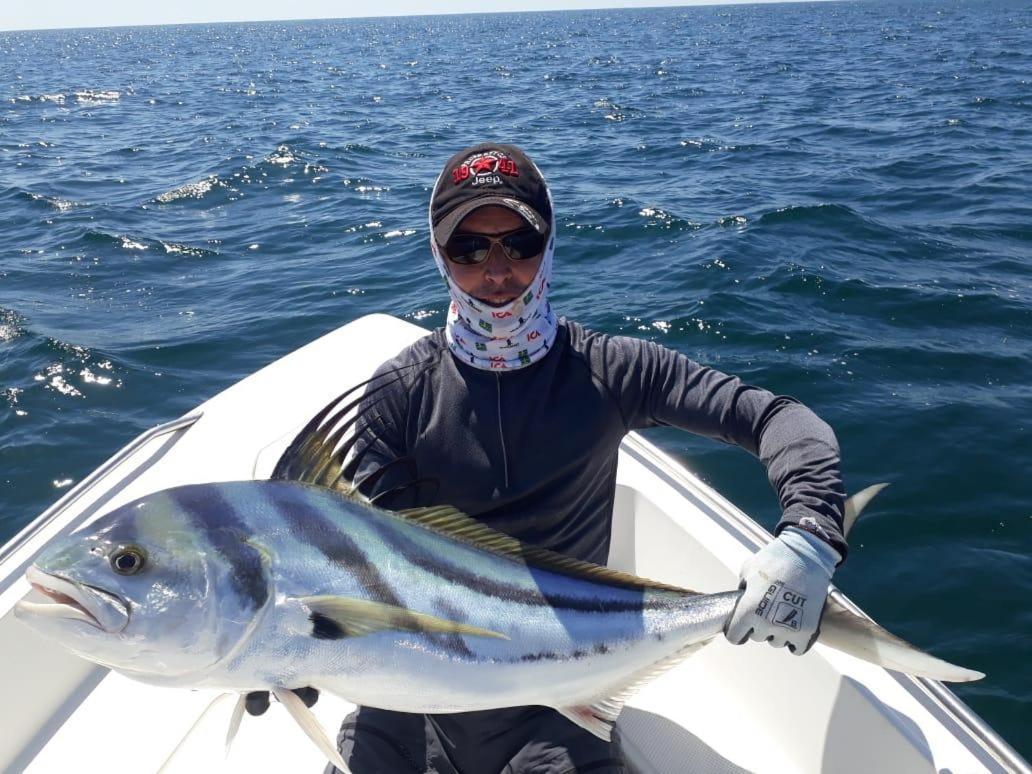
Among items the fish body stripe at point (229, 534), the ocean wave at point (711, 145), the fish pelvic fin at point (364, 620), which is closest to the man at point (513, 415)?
the fish pelvic fin at point (364, 620)

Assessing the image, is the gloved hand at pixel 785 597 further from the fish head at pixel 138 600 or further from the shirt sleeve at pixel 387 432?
the fish head at pixel 138 600

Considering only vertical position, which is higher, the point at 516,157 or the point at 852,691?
the point at 516,157

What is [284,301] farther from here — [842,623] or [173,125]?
[173,125]

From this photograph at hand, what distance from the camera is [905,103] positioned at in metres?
19.6

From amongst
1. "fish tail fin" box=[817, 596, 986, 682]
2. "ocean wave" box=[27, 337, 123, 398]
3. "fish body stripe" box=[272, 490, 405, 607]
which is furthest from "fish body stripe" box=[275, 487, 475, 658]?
"ocean wave" box=[27, 337, 123, 398]

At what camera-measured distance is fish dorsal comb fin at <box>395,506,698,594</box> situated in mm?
2119

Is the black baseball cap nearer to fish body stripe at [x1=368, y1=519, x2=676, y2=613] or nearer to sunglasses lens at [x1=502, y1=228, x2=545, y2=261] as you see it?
sunglasses lens at [x1=502, y1=228, x2=545, y2=261]

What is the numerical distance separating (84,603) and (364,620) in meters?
0.63

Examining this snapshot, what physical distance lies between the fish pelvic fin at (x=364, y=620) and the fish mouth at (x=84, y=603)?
40 centimetres

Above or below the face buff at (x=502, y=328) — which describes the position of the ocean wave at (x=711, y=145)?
below

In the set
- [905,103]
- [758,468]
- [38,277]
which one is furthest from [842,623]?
[905,103]

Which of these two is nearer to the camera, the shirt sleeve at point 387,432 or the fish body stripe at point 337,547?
the fish body stripe at point 337,547

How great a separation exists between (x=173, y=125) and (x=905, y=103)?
2086 centimetres

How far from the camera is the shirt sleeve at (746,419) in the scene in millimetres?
2322
